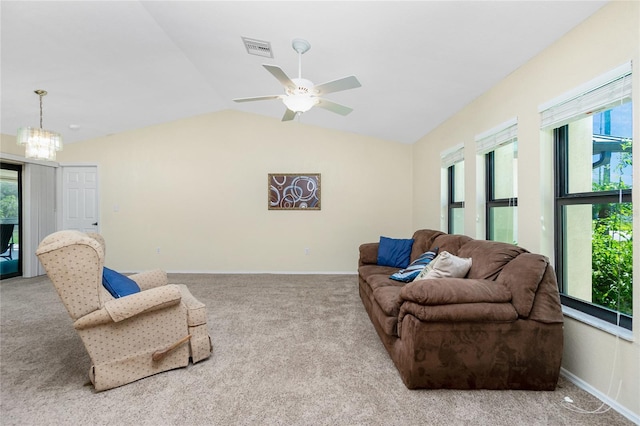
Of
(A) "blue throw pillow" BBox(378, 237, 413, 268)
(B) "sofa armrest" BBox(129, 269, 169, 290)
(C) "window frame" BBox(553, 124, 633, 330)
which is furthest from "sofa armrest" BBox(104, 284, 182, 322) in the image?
(C) "window frame" BBox(553, 124, 633, 330)

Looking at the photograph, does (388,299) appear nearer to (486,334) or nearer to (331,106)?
(486,334)

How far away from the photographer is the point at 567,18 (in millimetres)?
1961

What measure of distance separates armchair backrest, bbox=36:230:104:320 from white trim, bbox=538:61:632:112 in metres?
3.16

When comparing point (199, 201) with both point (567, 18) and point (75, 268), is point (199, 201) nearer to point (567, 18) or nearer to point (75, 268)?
point (75, 268)

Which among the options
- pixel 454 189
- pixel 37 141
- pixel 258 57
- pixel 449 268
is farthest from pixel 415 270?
pixel 37 141

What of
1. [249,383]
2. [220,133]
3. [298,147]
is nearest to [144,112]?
[220,133]

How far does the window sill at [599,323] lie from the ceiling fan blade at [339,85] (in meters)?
2.13

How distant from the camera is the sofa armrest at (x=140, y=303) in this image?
192 centimetres

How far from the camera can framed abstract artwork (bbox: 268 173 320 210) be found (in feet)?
18.3

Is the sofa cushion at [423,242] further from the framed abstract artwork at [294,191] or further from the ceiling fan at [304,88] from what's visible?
the framed abstract artwork at [294,191]

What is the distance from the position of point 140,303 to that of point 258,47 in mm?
2536

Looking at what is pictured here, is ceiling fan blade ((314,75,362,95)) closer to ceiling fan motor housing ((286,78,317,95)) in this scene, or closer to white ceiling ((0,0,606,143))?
ceiling fan motor housing ((286,78,317,95))

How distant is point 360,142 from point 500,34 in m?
3.45

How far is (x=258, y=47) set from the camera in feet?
10.1
